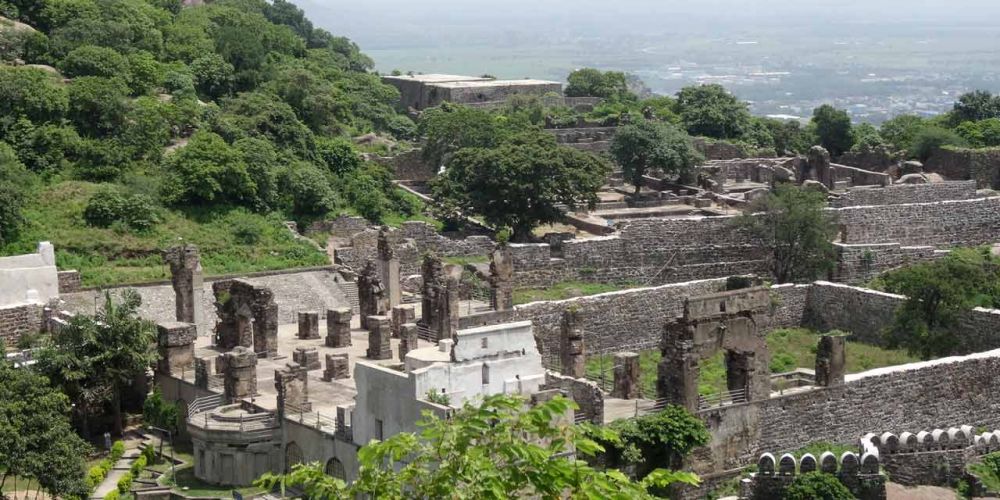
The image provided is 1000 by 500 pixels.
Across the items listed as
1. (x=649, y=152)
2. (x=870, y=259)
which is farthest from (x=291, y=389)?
(x=649, y=152)

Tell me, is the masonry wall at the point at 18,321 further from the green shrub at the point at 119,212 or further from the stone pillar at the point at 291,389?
the stone pillar at the point at 291,389

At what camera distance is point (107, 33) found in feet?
237

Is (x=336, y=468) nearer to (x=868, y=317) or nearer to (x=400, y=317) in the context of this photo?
(x=400, y=317)

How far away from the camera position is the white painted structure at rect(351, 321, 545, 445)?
114ft

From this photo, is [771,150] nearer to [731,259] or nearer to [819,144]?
[819,144]

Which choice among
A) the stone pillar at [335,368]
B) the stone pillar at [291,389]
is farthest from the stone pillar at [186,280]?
the stone pillar at [291,389]

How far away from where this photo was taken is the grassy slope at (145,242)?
51.8m

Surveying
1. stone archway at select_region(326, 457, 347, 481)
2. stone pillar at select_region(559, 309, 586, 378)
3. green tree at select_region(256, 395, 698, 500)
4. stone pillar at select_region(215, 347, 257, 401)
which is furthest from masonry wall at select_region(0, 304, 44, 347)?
green tree at select_region(256, 395, 698, 500)

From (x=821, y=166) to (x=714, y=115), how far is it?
13167mm

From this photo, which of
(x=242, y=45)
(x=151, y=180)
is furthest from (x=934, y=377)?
(x=242, y=45)

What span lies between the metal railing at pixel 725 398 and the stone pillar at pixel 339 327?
996 cm

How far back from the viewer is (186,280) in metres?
47.3

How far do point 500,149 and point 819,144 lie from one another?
24.0 metres

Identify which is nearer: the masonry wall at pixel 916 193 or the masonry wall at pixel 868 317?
the masonry wall at pixel 868 317
